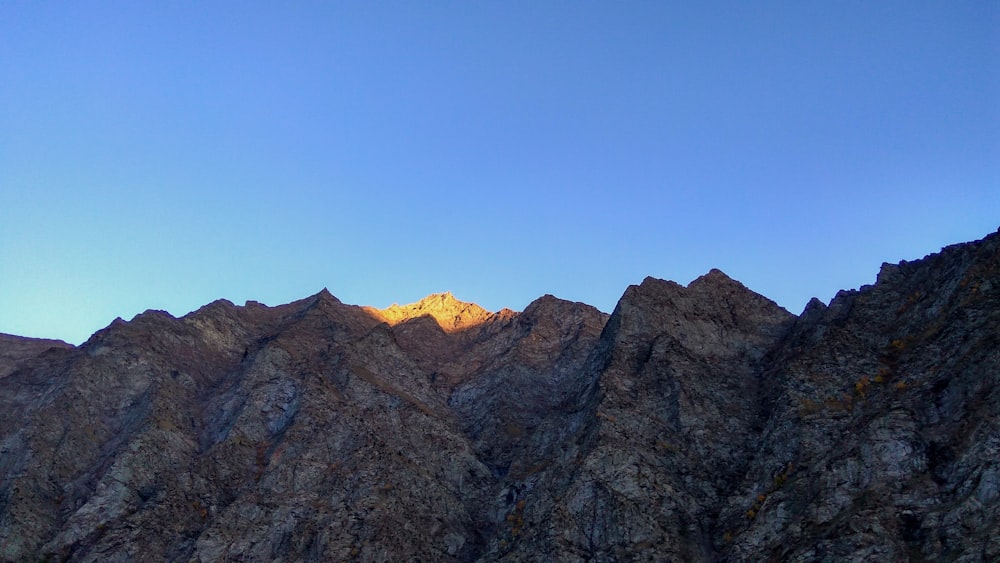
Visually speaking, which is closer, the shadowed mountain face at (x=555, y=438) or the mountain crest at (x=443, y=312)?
the shadowed mountain face at (x=555, y=438)

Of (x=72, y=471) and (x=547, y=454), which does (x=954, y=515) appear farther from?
(x=72, y=471)

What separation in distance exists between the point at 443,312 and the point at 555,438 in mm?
62704

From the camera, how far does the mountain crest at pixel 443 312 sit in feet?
462

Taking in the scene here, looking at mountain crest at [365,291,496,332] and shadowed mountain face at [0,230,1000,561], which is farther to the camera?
mountain crest at [365,291,496,332]

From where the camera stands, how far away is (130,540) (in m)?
75.9

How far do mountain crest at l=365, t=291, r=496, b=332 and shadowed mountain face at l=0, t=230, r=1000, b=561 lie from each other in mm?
24803

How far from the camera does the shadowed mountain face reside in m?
62.4

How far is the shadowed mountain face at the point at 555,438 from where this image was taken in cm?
6241

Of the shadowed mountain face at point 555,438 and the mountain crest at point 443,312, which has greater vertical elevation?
the mountain crest at point 443,312

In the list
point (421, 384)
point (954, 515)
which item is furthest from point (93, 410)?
point (954, 515)

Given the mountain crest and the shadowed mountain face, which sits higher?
the mountain crest

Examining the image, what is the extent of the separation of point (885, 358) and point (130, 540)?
71324 mm

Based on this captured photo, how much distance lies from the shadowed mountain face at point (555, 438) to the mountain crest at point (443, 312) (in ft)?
81.4

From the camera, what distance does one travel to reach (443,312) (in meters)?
147
